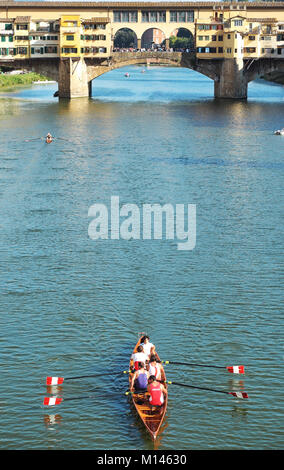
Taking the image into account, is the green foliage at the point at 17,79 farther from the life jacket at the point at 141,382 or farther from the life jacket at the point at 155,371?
the life jacket at the point at 141,382

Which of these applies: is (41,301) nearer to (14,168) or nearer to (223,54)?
(14,168)

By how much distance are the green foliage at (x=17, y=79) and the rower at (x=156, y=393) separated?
386ft

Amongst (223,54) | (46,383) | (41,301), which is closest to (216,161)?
(41,301)

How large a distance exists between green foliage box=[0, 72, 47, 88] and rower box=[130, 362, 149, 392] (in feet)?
383

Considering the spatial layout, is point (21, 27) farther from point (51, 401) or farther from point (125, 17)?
point (51, 401)

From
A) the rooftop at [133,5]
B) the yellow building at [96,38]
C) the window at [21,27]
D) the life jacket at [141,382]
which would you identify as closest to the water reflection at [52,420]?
the life jacket at [141,382]

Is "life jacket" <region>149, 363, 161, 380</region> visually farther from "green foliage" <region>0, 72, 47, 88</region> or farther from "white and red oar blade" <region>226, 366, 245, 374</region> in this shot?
"green foliage" <region>0, 72, 47, 88</region>

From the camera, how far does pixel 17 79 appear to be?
467ft

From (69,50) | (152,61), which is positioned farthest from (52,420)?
(152,61)

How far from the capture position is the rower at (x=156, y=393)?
872 inches

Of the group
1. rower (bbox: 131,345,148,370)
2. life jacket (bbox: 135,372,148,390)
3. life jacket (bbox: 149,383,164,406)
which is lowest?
life jacket (bbox: 149,383,164,406)

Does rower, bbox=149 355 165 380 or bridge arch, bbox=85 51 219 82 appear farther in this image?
bridge arch, bbox=85 51 219 82

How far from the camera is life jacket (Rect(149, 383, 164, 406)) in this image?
22.1 metres

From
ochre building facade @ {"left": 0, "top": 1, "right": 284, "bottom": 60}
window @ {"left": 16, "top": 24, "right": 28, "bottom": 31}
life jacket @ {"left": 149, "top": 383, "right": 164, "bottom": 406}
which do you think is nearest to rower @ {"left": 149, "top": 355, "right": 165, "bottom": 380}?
life jacket @ {"left": 149, "top": 383, "right": 164, "bottom": 406}
